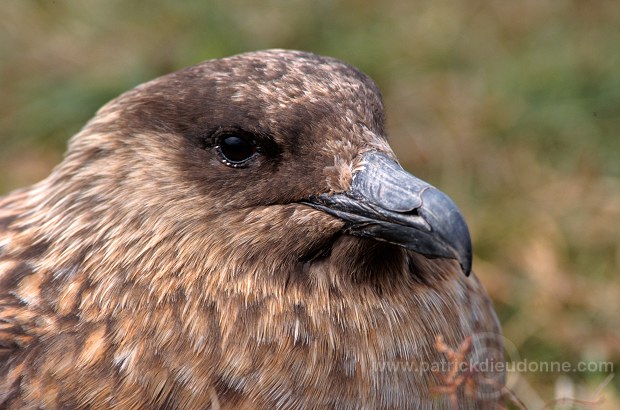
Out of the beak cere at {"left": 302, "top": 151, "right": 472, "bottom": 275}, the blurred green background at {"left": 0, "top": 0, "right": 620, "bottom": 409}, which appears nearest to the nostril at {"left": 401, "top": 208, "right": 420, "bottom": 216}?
the beak cere at {"left": 302, "top": 151, "right": 472, "bottom": 275}

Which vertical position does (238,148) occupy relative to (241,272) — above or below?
above

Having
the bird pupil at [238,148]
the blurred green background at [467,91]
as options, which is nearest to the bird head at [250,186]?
the bird pupil at [238,148]

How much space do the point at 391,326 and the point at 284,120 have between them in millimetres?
595

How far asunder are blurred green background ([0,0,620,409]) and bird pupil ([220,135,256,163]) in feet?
5.50

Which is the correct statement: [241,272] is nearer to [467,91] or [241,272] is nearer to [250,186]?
[250,186]

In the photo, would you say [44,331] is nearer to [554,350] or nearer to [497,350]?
[497,350]

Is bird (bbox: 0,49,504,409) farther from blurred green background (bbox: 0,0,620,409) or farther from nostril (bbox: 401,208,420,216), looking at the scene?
blurred green background (bbox: 0,0,620,409)

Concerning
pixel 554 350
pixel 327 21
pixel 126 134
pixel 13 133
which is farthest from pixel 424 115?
pixel 126 134

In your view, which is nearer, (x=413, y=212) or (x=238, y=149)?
(x=413, y=212)

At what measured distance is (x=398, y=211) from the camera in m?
2.58

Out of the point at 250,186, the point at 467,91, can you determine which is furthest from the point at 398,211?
the point at 467,91

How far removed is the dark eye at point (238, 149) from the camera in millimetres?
2734

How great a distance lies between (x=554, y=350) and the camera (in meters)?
3.95

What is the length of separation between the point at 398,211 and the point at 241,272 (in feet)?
1.44
